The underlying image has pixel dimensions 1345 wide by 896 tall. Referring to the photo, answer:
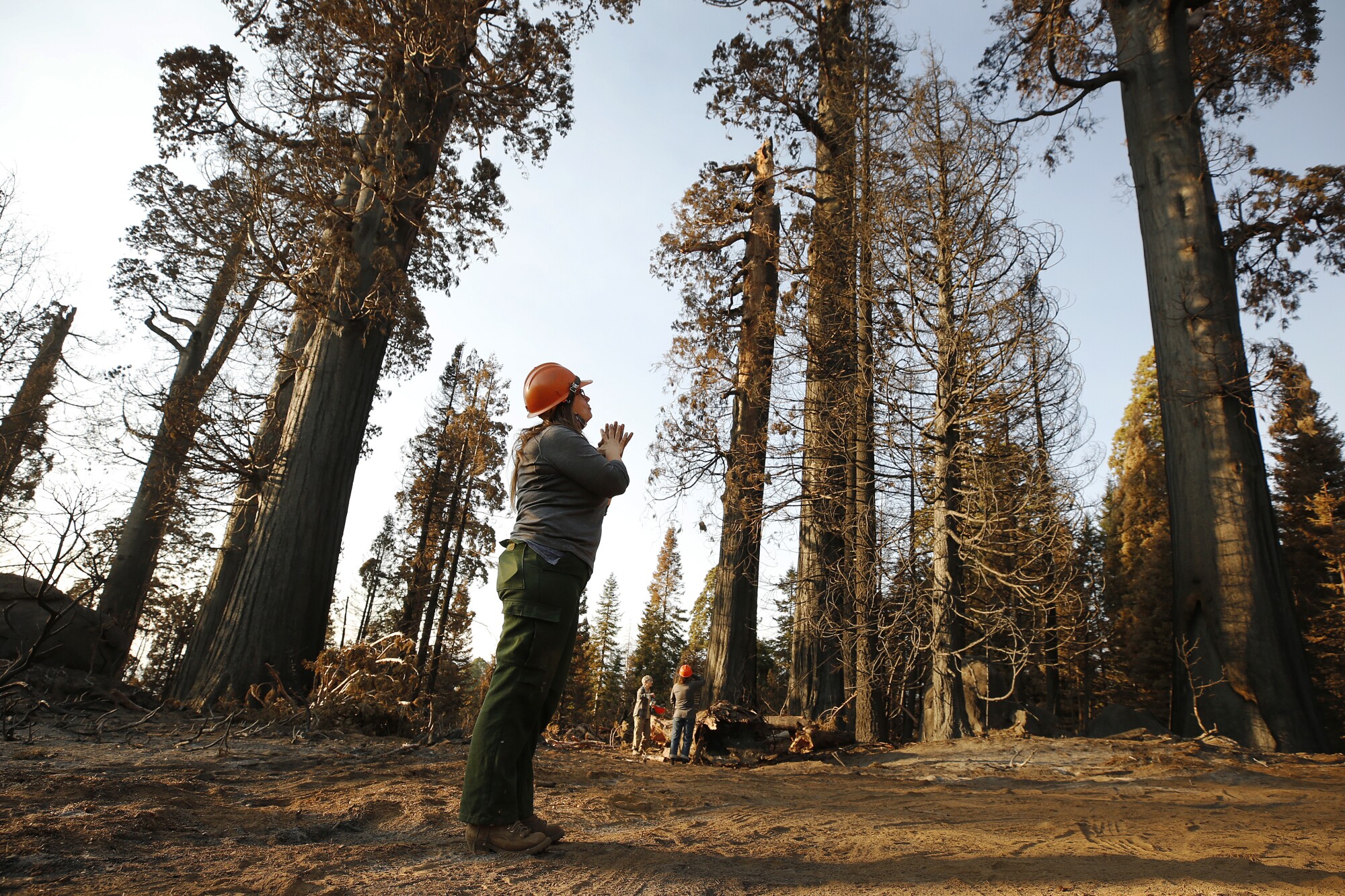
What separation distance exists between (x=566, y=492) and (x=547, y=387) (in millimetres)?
600

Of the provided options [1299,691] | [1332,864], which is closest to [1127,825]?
[1332,864]

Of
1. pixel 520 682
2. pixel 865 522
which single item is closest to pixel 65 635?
pixel 520 682

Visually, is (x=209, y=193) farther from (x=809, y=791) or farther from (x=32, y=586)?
(x=809, y=791)

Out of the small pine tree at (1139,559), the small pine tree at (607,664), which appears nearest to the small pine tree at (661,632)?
the small pine tree at (607,664)

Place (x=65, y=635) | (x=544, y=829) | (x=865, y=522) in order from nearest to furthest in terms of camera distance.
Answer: (x=544, y=829) → (x=65, y=635) → (x=865, y=522)

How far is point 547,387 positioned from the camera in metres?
3.48

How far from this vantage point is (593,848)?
289cm

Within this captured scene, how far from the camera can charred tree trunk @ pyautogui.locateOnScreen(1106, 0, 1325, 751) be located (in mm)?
7715

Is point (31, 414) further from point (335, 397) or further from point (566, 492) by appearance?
point (566, 492)

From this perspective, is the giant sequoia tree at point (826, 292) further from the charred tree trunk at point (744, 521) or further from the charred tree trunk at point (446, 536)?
the charred tree trunk at point (446, 536)

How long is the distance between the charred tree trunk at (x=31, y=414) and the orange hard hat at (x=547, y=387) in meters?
15.4

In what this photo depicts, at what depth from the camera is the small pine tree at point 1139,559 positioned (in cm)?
2758

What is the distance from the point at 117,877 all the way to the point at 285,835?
694 mm

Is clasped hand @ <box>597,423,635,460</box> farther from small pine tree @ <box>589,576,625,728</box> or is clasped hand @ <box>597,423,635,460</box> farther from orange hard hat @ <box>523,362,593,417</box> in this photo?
small pine tree @ <box>589,576,625,728</box>
